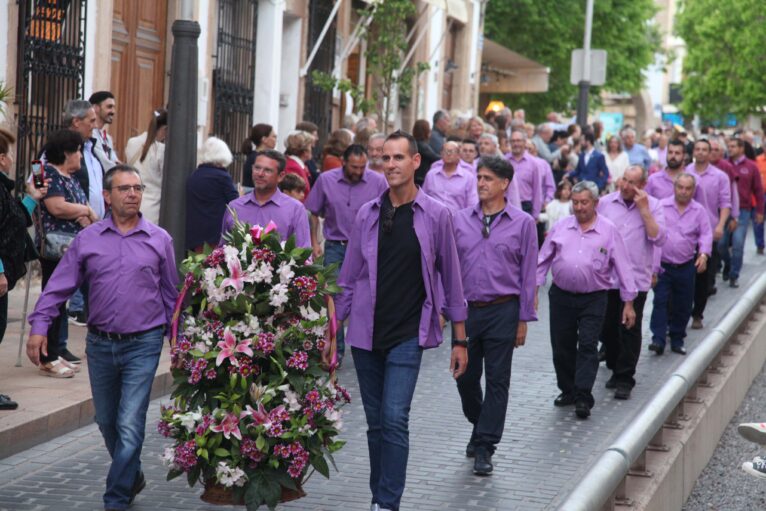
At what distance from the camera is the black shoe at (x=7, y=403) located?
8930mm

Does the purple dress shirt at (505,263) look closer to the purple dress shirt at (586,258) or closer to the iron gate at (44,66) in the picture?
the purple dress shirt at (586,258)

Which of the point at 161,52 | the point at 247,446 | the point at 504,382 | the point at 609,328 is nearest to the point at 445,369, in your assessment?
the point at 609,328

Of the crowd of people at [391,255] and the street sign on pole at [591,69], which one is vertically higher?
the street sign on pole at [591,69]

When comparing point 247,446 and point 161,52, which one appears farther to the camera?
point 161,52

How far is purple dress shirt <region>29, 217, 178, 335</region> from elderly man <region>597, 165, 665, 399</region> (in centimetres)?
530

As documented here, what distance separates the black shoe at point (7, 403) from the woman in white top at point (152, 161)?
4.04m

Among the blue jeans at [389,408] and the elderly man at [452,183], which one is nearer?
the blue jeans at [389,408]

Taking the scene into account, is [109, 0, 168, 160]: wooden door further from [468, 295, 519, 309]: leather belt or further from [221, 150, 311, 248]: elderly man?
[468, 295, 519, 309]: leather belt

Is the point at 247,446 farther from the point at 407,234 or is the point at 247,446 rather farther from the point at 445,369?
the point at 445,369

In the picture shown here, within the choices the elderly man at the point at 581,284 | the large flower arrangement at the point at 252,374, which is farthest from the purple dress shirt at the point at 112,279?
the elderly man at the point at 581,284

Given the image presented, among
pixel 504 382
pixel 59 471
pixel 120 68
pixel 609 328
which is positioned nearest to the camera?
pixel 59 471

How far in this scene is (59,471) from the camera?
8219 millimetres

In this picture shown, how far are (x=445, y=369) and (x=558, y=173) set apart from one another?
37.3 feet

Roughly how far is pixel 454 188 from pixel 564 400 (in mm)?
4143
